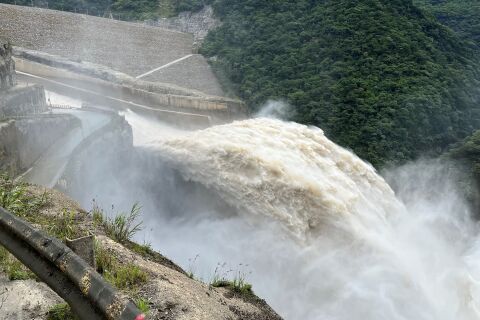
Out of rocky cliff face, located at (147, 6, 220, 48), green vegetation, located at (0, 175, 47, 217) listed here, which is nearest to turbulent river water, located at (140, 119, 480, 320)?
green vegetation, located at (0, 175, 47, 217)

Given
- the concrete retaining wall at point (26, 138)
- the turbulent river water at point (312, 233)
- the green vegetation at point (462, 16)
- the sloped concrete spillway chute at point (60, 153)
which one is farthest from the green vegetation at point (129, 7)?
the concrete retaining wall at point (26, 138)

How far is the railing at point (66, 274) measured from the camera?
7.42 feet

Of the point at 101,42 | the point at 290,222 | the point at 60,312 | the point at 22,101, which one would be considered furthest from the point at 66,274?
the point at 101,42

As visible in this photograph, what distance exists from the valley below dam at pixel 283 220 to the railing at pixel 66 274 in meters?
6.67

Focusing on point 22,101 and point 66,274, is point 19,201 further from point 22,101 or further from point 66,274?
point 22,101

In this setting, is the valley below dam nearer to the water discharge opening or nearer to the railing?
the water discharge opening

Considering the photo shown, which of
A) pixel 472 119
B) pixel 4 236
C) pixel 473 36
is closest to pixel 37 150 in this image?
pixel 4 236

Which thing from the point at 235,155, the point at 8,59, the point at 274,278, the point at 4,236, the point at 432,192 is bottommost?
the point at 432,192

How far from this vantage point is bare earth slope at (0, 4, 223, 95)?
2102cm

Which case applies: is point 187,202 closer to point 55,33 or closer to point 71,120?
point 71,120

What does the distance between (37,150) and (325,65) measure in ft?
53.8

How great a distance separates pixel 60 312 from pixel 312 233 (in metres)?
8.77

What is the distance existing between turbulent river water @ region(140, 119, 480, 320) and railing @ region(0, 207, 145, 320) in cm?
753

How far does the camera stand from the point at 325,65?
2353 centimetres
